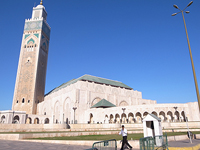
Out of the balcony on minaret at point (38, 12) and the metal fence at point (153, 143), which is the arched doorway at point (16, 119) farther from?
the metal fence at point (153, 143)

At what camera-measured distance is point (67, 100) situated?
41.8m

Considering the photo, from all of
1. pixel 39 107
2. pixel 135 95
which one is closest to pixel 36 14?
pixel 39 107

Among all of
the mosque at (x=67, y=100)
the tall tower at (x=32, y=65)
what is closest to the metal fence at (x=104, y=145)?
the mosque at (x=67, y=100)

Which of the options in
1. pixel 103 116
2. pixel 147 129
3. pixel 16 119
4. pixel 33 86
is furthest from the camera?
pixel 33 86

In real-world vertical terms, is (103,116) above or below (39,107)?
below

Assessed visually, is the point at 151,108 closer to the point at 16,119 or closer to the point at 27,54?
the point at 16,119

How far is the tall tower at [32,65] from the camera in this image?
161 feet

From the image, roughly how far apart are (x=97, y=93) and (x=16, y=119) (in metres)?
22.4

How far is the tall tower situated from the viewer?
49000 mm

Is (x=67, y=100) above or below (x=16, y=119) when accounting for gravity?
above

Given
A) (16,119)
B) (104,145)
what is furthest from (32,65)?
(104,145)

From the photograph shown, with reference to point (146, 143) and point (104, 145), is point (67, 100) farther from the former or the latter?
point (104, 145)

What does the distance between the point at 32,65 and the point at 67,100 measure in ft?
63.7

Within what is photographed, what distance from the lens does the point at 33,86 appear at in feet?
163
